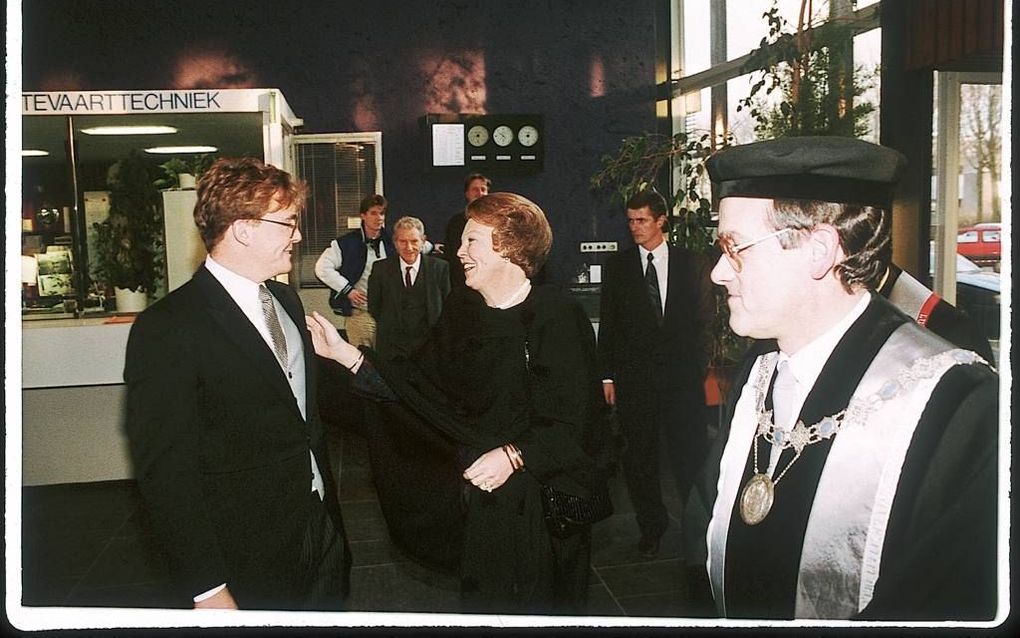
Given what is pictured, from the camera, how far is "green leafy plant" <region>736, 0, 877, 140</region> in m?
2.99

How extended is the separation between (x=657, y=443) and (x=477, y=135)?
54.3 inches

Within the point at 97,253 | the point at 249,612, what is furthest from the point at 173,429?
the point at 97,253

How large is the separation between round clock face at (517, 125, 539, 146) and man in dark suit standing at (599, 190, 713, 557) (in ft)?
1.41

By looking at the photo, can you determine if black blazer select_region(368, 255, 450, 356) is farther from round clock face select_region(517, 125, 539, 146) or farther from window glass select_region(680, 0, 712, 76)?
window glass select_region(680, 0, 712, 76)

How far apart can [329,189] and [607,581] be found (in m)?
1.62

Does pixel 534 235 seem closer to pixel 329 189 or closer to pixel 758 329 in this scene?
pixel 758 329

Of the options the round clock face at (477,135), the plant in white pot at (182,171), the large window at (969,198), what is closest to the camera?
the large window at (969,198)

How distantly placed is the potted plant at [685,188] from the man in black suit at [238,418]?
1.33m

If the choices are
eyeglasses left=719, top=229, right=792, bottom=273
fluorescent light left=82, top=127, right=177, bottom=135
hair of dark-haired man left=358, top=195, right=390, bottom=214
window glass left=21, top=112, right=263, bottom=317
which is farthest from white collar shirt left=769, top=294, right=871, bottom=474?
fluorescent light left=82, top=127, right=177, bottom=135

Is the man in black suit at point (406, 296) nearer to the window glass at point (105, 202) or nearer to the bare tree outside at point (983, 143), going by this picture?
the window glass at point (105, 202)

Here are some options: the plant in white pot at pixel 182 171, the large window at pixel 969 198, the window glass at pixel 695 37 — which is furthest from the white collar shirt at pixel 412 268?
the large window at pixel 969 198

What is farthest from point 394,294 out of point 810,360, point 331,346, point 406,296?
point 810,360

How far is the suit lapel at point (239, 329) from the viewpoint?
2318 mm

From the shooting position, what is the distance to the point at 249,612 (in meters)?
2.64
